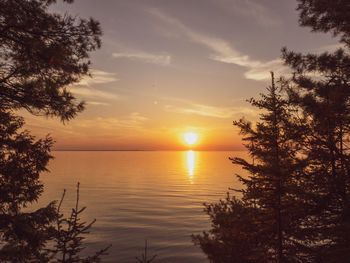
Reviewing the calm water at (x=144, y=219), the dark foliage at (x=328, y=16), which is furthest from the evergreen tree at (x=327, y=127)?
the calm water at (x=144, y=219)

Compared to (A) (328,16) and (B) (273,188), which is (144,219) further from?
(A) (328,16)

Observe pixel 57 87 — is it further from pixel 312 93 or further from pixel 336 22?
pixel 336 22

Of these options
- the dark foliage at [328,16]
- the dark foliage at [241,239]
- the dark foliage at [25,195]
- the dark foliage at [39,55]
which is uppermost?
the dark foliage at [328,16]

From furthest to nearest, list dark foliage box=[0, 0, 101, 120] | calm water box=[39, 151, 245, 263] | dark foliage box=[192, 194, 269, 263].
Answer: calm water box=[39, 151, 245, 263] → dark foliage box=[192, 194, 269, 263] → dark foliage box=[0, 0, 101, 120]

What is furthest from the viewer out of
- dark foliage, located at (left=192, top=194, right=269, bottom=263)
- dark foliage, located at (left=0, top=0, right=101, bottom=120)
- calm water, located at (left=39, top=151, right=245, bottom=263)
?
calm water, located at (left=39, top=151, right=245, bottom=263)

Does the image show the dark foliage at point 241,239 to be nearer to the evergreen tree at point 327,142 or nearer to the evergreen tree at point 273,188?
the evergreen tree at point 273,188

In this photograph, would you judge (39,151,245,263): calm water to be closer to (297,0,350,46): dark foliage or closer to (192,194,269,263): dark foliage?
(192,194,269,263): dark foliage

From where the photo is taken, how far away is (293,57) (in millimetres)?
10094

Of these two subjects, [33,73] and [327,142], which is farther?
[327,142]

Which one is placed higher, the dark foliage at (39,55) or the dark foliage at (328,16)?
the dark foliage at (328,16)

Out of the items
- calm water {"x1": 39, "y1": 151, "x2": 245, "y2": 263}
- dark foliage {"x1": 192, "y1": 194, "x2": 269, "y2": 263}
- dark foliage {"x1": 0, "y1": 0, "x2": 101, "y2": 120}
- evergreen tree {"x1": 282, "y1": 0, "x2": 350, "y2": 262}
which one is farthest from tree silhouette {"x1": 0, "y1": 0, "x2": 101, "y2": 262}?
calm water {"x1": 39, "y1": 151, "x2": 245, "y2": 263}

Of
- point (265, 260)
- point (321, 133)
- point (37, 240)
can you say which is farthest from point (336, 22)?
point (37, 240)

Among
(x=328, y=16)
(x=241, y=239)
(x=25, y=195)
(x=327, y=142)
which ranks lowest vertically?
(x=241, y=239)

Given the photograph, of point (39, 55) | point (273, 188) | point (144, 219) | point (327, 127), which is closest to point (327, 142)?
point (327, 127)
